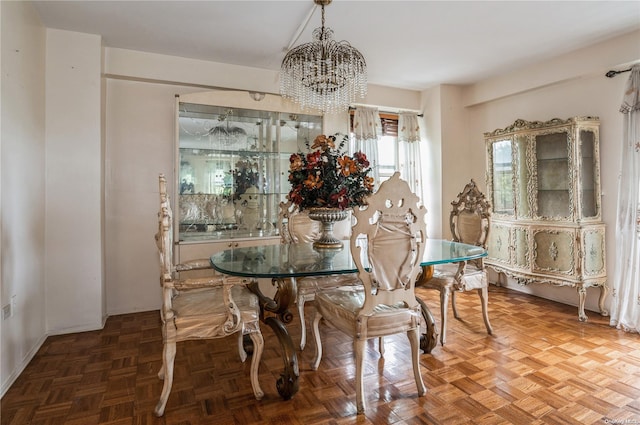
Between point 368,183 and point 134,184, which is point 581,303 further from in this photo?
point 134,184

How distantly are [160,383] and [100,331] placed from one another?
128 cm

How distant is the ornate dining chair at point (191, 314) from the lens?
181 centimetres

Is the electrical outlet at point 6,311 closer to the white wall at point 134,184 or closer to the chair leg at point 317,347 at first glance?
the white wall at point 134,184

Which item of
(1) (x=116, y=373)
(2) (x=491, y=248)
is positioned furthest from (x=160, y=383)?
(2) (x=491, y=248)

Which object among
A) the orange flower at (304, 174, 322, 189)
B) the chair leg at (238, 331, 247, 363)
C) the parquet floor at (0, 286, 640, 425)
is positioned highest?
the orange flower at (304, 174, 322, 189)

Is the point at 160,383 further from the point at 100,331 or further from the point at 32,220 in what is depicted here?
the point at 32,220

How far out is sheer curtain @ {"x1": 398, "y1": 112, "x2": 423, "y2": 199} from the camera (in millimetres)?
4762

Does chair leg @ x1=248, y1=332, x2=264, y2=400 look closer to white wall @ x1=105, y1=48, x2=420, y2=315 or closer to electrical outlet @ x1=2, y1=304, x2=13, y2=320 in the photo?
electrical outlet @ x1=2, y1=304, x2=13, y2=320

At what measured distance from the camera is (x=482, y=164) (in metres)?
4.62

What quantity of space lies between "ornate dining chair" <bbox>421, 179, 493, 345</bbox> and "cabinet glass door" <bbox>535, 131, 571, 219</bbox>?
3.53ft

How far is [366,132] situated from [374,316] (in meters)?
3.05

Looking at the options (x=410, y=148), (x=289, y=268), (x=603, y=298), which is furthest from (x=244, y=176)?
(x=603, y=298)

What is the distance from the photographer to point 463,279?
2.76 metres

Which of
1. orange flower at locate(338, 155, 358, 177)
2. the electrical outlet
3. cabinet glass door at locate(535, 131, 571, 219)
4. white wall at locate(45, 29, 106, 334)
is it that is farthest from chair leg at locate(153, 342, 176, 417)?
cabinet glass door at locate(535, 131, 571, 219)
